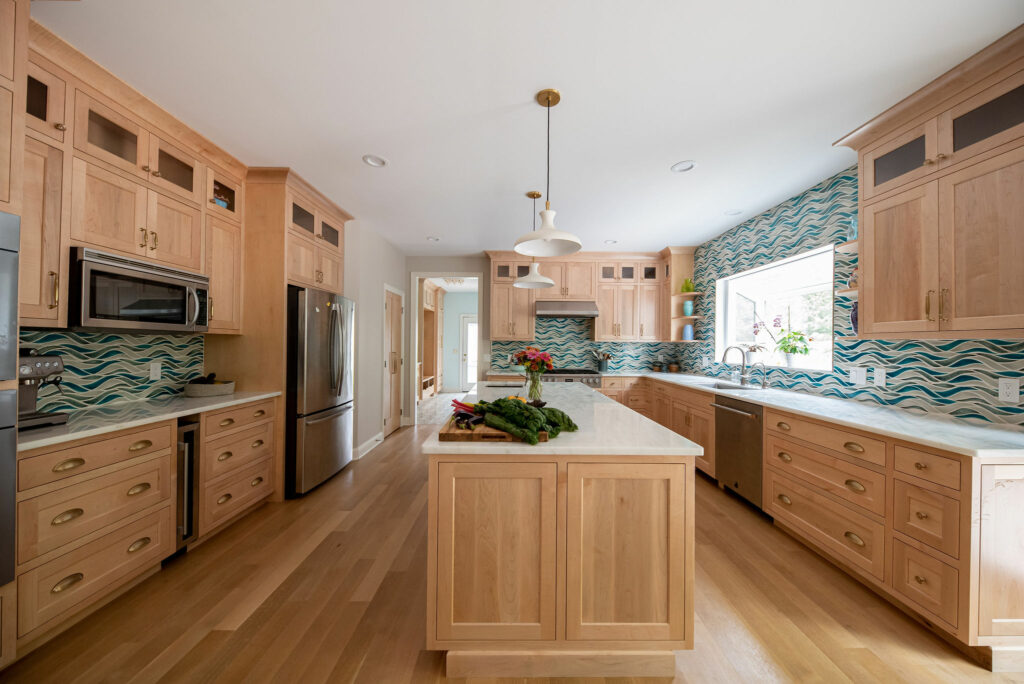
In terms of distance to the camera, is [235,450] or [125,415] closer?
[125,415]

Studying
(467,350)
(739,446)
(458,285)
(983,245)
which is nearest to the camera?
(983,245)

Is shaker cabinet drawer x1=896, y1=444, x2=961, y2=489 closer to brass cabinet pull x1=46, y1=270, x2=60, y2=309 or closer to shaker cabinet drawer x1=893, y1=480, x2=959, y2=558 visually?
shaker cabinet drawer x1=893, y1=480, x2=959, y2=558

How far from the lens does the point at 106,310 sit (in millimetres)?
1913

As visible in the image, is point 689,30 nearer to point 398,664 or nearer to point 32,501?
point 398,664

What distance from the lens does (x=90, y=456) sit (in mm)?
1665

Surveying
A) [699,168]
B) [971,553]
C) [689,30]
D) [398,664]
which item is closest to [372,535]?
[398,664]

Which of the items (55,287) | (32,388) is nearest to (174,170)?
(55,287)

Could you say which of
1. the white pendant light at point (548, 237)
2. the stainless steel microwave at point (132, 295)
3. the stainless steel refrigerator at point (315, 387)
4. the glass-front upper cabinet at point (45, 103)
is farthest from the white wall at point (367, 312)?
the white pendant light at point (548, 237)

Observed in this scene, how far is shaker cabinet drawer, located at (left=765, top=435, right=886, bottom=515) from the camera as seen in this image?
6.17 ft

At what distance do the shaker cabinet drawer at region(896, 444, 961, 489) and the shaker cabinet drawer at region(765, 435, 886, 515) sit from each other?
0.48ft

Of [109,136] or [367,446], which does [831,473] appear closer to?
[367,446]

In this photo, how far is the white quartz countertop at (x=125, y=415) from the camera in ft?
5.01

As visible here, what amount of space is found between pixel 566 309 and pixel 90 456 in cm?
428

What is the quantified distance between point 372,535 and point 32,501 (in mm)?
1536
